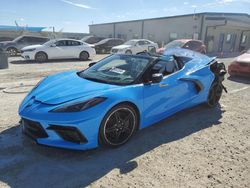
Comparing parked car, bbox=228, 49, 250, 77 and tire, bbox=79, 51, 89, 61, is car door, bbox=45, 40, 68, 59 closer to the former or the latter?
tire, bbox=79, 51, 89, 61

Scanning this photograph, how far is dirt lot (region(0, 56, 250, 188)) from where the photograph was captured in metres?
2.69

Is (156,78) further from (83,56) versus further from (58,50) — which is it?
(83,56)

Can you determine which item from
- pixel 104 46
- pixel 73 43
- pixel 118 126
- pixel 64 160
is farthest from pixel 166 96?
pixel 104 46

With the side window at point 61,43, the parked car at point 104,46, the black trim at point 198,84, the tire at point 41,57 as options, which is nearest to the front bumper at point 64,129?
the black trim at point 198,84

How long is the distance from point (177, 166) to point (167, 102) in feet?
4.06

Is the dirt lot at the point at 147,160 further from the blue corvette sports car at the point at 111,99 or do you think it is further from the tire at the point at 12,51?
the tire at the point at 12,51

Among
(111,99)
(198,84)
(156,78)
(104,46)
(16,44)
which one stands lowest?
(104,46)

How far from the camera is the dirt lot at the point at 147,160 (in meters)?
2.69

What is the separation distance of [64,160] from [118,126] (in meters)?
0.87

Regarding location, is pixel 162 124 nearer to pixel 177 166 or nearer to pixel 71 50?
pixel 177 166

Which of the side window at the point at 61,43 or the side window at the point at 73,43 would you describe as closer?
the side window at the point at 61,43

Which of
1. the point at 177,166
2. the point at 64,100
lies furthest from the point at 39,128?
the point at 177,166

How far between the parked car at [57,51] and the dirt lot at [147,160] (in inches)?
362

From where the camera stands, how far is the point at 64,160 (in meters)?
3.05
